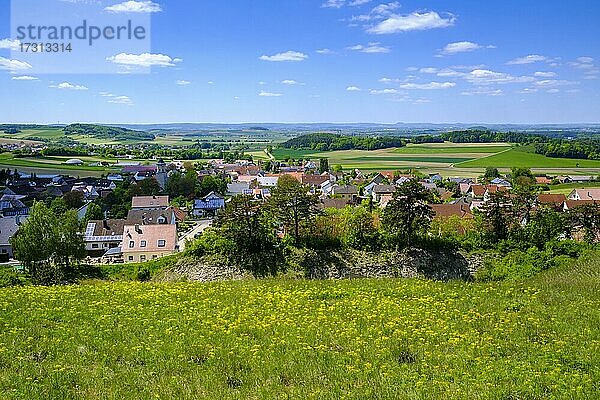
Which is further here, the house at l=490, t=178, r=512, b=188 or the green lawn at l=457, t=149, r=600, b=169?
the green lawn at l=457, t=149, r=600, b=169

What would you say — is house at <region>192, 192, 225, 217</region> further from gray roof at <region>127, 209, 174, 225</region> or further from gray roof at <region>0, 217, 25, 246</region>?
gray roof at <region>0, 217, 25, 246</region>

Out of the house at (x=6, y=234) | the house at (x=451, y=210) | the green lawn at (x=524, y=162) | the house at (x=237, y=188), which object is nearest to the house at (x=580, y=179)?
the green lawn at (x=524, y=162)

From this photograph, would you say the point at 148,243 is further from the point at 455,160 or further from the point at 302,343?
the point at 455,160

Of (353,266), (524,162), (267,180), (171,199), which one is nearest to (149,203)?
(171,199)

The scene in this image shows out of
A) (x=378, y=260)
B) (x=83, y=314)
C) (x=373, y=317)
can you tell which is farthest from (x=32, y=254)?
(x=373, y=317)

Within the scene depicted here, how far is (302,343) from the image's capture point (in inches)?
422

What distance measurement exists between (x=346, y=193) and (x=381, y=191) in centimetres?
448

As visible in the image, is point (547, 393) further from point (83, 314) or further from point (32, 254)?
point (32, 254)

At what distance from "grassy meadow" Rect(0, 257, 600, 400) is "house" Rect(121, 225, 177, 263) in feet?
57.7

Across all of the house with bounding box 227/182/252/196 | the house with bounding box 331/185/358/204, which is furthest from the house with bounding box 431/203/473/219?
the house with bounding box 227/182/252/196

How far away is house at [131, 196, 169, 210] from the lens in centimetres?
5781

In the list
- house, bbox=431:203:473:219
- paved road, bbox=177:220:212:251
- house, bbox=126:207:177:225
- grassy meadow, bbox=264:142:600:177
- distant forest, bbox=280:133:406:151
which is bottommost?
paved road, bbox=177:220:212:251

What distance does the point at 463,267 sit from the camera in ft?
80.9

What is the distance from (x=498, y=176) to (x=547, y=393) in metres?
83.1
